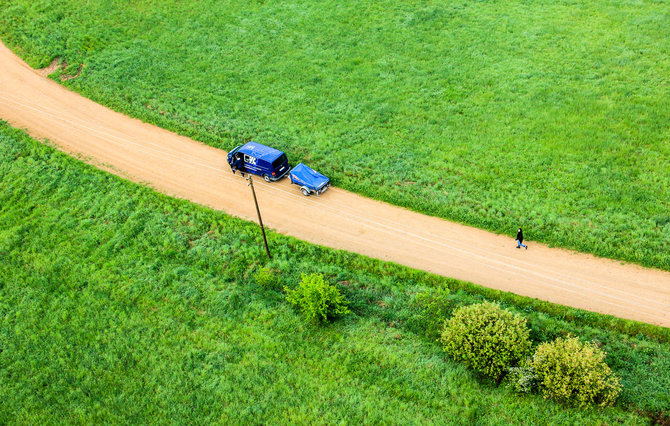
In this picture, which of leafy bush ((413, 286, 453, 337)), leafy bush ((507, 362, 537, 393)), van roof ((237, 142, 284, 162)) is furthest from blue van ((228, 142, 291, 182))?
leafy bush ((507, 362, 537, 393))

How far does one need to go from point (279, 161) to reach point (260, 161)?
1269 millimetres

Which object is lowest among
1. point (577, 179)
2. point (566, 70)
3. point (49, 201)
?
point (49, 201)

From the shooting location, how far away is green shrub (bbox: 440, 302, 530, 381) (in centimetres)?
2300

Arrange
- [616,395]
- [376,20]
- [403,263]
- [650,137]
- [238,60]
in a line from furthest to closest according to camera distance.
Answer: [376,20], [238,60], [650,137], [403,263], [616,395]

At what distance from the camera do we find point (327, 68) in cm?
4716

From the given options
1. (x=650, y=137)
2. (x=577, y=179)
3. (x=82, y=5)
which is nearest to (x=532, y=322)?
(x=577, y=179)

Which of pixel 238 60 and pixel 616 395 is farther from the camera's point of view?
pixel 238 60

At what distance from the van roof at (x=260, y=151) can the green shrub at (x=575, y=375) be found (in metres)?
20.4

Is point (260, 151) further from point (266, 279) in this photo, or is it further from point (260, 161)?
point (266, 279)

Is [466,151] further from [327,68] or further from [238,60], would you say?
[238,60]

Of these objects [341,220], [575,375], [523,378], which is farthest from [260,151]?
[575,375]

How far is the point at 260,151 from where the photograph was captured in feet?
115

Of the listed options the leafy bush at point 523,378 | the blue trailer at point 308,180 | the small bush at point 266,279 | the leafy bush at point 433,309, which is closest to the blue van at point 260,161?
the blue trailer at point 308,180

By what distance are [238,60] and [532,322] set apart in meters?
35.7
